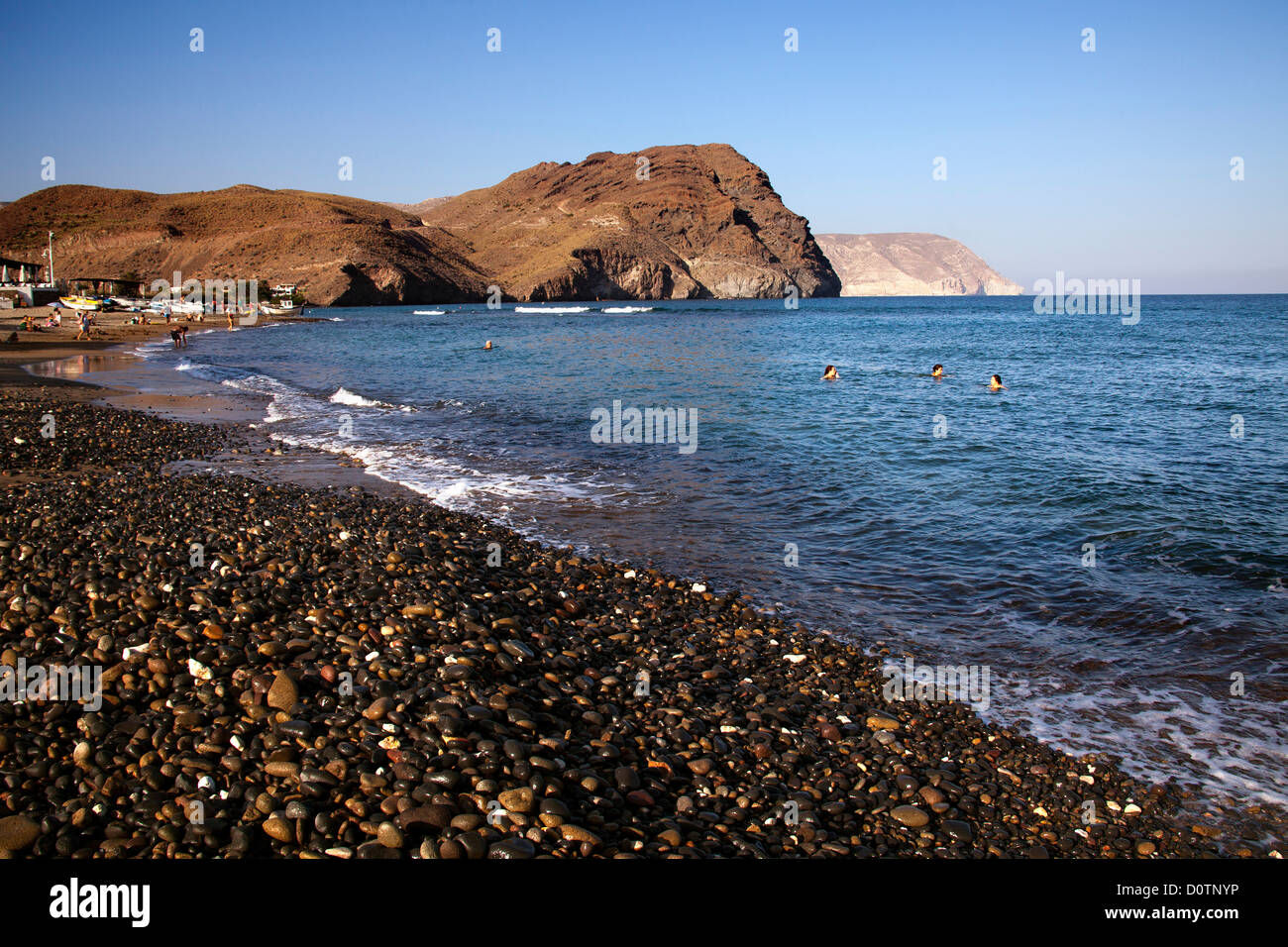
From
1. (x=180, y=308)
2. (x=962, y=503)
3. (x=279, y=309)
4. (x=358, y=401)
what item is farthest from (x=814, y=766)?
(x=279, y=309)

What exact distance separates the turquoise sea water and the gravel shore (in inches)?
53.8

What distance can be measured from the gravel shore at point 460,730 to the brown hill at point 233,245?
508 feet

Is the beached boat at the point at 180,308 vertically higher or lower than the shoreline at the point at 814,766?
higher

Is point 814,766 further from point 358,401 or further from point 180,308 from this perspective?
point 180,308

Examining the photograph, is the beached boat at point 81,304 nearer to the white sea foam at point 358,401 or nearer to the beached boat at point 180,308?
the beached boat at point 180,308

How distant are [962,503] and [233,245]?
18089cm

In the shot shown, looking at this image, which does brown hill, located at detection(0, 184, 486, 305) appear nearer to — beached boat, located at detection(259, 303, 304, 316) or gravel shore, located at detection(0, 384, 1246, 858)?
beached boat, located at detection(259, 303, 304, 316)

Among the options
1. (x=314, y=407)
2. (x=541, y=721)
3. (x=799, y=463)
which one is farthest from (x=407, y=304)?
(x=541, y=721)

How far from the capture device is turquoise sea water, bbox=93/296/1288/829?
7.80 metres

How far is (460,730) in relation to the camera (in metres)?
5.44

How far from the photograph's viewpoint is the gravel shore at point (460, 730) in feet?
15.0

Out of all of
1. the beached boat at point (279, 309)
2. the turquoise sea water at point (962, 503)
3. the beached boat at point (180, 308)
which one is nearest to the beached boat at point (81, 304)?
the beached boat at point (180, 308)

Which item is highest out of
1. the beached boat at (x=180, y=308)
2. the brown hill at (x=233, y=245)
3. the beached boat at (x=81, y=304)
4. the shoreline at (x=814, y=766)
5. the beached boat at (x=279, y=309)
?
the brown hill at (x=233, y=245)
